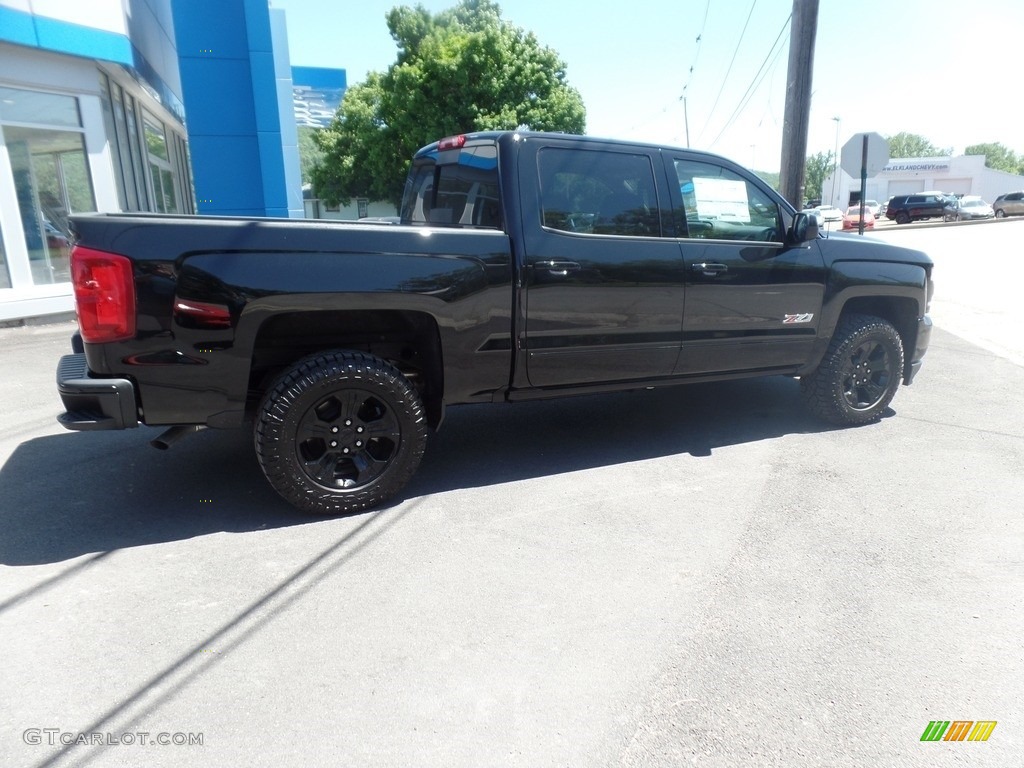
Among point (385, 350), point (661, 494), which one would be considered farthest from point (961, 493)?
point (385, 350)

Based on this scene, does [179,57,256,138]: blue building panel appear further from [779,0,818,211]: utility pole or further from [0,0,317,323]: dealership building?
[779,0,818,211]: utility pole

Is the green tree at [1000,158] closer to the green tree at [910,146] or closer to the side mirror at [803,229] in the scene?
the green tree at [910,146]

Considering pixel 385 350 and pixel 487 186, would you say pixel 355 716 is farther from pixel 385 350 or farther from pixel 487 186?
pixel 487 186

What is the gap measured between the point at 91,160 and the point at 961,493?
12377mm

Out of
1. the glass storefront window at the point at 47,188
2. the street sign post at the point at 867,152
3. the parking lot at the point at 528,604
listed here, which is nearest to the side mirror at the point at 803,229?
the parking lot at the point at 528,604

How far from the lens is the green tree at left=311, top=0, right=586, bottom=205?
2488cm

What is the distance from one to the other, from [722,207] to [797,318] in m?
0.95

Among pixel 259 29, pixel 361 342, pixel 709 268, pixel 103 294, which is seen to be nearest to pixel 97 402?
pixel 103 294

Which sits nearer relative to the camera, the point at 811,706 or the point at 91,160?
the point at 811,706

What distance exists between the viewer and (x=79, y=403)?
11.1 ft

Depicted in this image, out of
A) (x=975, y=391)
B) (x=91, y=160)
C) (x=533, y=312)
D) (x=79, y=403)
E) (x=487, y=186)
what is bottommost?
(x=975, y=391)

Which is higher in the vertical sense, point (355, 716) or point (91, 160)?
point (91, 160)

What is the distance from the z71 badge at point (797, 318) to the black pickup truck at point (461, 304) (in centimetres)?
2

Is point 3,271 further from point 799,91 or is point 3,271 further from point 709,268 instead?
point 799,91
